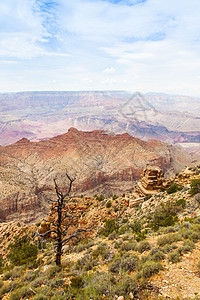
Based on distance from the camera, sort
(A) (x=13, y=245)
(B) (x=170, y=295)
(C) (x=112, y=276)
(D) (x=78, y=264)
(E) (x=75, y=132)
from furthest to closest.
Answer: (E) (x=75, y=132) → (A) (x=13, y=245) → (D) (x=78, y=264) → (C) (x=112, y=276) → (B) (x=170, y=295)

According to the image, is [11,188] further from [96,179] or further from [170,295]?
[170,295]

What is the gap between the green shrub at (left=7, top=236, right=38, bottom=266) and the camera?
1469cm

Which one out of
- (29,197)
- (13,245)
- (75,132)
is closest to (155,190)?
(13,245)

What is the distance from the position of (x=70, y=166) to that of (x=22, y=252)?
7726 cm

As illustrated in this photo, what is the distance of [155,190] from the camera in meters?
27.6

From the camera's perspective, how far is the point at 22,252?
59.0 ft

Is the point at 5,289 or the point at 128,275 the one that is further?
the point at 5,289

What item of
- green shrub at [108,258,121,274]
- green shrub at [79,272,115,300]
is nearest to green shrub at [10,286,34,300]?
green shrub at [79,272,115,300]

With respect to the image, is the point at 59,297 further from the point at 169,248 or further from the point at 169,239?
the point at 169,239

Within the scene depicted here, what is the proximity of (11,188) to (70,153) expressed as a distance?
4476cm

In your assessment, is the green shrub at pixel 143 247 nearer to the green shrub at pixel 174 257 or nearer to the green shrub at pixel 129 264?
the green shrub at pixel 129 264

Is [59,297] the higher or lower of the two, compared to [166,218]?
higher

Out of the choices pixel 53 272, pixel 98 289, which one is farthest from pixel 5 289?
pixel 98 289

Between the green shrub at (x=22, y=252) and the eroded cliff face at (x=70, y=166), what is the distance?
44.0 metres
